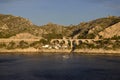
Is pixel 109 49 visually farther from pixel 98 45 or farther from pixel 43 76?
pixel 43 76

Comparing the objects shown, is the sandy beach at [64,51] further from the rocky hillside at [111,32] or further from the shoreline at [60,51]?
the rocky hillside at [111,32]

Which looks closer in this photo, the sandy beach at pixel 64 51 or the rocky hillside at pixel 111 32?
the sandy beach at pixel 64 51

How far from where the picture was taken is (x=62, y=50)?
15775 cm

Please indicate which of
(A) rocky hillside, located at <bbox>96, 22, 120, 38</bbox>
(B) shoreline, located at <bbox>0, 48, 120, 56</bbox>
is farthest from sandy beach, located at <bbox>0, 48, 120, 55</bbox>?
(A) rocky hillside, located at <bbox>96, 22, 120, 38</bbox>

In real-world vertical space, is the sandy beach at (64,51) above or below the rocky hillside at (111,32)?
below

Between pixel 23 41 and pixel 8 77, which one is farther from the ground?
pixel 23 41

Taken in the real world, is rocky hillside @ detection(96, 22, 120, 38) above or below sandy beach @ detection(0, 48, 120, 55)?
above

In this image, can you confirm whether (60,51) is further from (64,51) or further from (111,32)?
(111,32)

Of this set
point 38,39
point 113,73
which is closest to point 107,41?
point 38,39

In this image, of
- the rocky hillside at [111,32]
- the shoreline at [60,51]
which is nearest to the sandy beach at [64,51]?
the shoreline at [60,51]

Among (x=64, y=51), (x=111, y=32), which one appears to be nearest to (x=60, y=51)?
(x=64, y=51)

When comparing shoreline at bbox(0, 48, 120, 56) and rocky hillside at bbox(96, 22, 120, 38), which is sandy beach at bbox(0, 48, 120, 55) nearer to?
shoreline at bbox(0, 48, 120, 56)

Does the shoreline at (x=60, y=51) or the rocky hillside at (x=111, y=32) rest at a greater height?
the rocky hillside at (x=111, y=32)

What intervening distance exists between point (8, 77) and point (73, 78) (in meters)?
14.4
